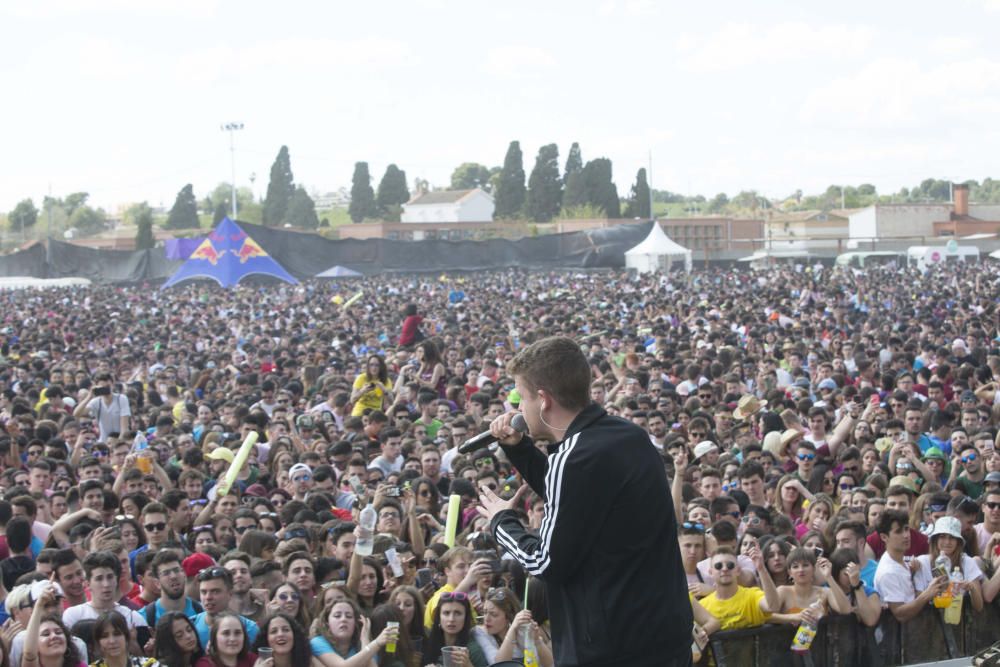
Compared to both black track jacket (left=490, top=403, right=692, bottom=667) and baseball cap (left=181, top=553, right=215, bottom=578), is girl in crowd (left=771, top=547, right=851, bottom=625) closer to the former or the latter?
baseball cap (left=181, top=553, right=215, bottom=578)

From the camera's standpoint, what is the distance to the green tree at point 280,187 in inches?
3890

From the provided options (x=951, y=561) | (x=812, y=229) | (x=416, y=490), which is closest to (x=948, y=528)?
(x=951, y=561)

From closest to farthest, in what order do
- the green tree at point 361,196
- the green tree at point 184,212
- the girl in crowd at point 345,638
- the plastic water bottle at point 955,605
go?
the girl in crowd at point 345,638 < the plastic water bottle at point 955,605 < the green tree at point 184,212 < the green tree at point 361,196

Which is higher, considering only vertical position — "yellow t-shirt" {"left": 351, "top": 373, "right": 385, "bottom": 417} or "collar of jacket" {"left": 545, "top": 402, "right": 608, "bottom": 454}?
"collar of jacket" {"left": 545, "top": 402, "right": 608, "bottom": 454}

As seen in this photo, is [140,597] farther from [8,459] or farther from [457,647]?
[8,459]

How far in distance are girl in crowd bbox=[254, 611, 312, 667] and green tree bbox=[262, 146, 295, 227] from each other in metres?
94.5

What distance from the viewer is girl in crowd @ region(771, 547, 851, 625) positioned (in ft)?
20.8

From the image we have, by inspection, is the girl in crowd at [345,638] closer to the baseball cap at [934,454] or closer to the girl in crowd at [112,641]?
the girl in crowd at [112,641]

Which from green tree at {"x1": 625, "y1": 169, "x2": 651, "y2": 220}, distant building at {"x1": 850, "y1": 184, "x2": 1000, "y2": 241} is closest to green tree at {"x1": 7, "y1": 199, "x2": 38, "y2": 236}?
green tree at {"x1": 625, "y1": 169, "x2": 651, "y2": 220}

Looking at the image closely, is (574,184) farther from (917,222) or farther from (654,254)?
(654,254)

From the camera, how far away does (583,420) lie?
10.4ft

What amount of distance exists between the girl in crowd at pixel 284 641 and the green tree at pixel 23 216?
114m

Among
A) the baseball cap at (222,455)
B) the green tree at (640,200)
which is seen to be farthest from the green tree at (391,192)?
the baseball cap at (222,455)

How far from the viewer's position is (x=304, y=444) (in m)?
11.1
